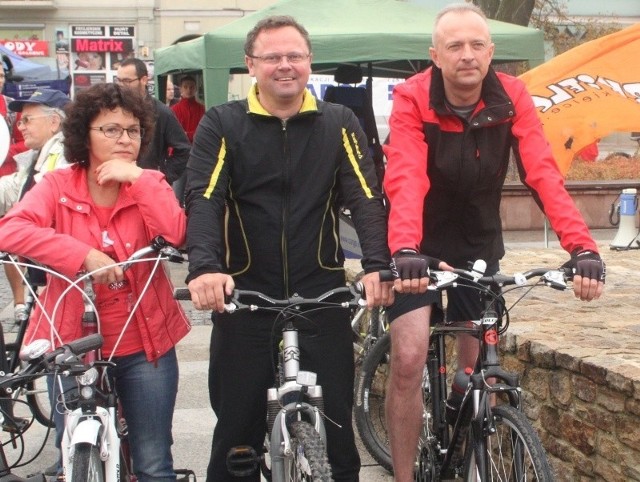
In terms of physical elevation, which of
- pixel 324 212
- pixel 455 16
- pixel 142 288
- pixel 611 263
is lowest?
pixel 611 263

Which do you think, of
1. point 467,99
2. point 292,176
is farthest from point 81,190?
point 467,99

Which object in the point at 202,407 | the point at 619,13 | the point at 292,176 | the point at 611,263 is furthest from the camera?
the point at 619,13

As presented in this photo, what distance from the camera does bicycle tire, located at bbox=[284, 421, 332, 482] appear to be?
328cm

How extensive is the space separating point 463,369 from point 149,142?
1.50 metres

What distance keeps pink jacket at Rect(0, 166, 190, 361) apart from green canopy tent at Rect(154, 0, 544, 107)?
6.39m

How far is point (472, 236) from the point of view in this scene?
4.34 metres

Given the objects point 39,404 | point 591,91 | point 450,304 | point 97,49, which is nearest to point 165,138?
point 39,404

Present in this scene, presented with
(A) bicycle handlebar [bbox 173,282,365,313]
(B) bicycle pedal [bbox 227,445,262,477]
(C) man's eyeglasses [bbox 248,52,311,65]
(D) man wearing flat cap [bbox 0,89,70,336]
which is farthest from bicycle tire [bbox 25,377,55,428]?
(C) man's eyeglasses [bbox 248,52,311,65]

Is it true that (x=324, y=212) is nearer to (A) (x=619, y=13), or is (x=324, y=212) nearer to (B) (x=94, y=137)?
(B) (x=94, y=137)

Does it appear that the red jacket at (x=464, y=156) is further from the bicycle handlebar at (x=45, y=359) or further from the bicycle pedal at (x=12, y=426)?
the bicycle pedal at (x=12, y=426)

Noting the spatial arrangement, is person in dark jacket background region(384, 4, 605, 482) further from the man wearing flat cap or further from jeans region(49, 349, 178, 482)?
the man wearing flat cap

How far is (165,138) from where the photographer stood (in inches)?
339

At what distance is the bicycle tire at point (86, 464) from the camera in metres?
3.32

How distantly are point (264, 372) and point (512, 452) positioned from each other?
88cm
